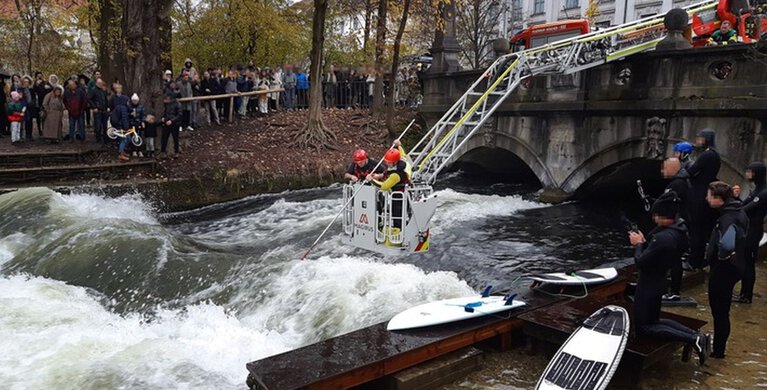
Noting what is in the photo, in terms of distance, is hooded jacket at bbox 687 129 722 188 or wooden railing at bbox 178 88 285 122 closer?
hooded jacket at bbox 687 129 722 188

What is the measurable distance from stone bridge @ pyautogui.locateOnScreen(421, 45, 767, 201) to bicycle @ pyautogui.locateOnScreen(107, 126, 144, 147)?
35.7 ft

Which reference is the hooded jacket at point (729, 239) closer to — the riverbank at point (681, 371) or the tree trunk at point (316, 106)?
the riverbank at point (681, 371)

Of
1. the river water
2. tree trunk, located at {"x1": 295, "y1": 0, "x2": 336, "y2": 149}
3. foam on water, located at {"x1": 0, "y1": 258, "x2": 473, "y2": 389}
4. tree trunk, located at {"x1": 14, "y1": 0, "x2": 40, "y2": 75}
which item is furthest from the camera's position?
tree trunk, located at {"x1": 14, "y1": 0, "x2": 40, "y2": 75}

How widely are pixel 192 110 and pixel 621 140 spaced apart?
15.2 meters

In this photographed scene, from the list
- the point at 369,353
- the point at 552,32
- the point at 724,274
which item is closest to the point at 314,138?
the point at 552,32

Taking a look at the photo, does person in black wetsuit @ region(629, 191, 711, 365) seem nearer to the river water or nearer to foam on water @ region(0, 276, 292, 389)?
the river water

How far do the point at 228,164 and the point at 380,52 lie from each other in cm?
812

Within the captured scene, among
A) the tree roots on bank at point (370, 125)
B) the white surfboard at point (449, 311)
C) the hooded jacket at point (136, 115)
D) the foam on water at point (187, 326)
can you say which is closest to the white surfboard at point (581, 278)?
the white surfboard at point (449, 311)

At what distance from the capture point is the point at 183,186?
17219 mm

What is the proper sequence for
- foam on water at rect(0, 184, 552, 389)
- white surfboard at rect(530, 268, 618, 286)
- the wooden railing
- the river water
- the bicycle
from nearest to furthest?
foam on water at rect(0, 184, 552, 389) < the river water < white surfboard at rect(530, 268, 618, 286) < the bicycle < the wooden railing

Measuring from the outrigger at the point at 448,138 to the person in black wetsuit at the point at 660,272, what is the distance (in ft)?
17.9

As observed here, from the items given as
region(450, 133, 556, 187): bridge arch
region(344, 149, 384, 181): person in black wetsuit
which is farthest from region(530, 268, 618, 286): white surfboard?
region(450, 133, 556, 187): bridge arch

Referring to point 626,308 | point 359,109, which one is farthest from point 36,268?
point 359,109

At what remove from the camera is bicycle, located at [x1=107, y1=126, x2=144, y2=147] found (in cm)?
1706
